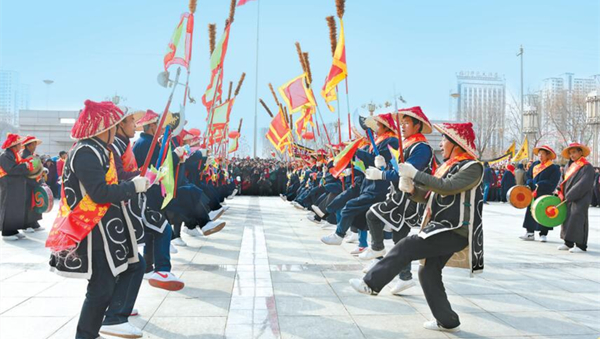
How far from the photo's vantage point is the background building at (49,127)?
141 ft

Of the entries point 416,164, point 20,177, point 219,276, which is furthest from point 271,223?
point 416,164

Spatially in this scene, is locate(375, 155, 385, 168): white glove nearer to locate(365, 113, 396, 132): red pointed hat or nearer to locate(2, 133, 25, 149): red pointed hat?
locate(365, 113, 396, 132): red pointed hat

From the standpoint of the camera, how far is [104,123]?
3.40 meters

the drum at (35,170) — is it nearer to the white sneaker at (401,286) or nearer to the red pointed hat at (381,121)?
the red pointed hat at (381,121)

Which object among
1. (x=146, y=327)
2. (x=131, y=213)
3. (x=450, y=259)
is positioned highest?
(x=131, y=213)

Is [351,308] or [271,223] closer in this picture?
[351,308]

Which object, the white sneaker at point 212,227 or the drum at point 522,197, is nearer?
the white sneaker at point 212,227

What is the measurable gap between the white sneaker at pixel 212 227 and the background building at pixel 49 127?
4027 cm

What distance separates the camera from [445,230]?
3832 mm

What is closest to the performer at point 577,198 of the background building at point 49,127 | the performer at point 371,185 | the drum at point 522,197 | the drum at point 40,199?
the drum at point 522,197

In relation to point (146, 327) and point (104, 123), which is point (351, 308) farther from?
point (104, 123)

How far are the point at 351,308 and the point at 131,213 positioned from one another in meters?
2.09

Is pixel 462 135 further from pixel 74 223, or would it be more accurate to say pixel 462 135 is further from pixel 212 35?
pixel 212 35

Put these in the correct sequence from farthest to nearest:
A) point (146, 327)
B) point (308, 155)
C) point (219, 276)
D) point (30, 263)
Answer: point (308, 155) < point (30, 263) < point (219, 276) < point (146, 327)
